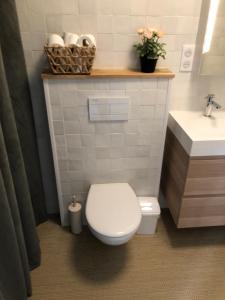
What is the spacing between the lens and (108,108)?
1.41 meters

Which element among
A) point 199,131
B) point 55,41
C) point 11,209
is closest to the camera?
point 11,209

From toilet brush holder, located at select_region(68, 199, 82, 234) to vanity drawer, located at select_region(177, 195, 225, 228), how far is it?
0.71 metres

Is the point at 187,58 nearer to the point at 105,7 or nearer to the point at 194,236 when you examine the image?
the point at 105,7

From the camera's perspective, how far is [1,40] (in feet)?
3.97

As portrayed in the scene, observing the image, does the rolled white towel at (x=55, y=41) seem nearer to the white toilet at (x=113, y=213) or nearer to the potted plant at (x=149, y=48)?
the potted plant at (x=149, y=48)

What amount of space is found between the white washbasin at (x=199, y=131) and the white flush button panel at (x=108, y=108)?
0.35 metres

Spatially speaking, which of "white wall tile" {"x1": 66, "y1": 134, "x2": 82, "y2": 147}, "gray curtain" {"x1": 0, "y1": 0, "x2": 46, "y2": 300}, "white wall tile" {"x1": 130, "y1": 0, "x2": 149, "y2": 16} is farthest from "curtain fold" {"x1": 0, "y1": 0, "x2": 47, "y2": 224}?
"white wall tile" {"x1": 130, "y1": 0, "x2": 149, "y2": 16}

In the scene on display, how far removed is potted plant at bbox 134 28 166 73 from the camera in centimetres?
128

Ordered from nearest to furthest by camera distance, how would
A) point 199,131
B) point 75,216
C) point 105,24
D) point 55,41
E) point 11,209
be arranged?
point 11,209 → point 55,41 → point 105,24 → point 199,131 → point 75,216

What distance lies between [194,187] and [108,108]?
2.33ft

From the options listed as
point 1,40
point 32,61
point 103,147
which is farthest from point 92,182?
point 1,40

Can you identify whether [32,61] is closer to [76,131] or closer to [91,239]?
[76,131]

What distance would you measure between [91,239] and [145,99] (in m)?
1.11

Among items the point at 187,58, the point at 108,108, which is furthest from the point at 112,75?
the point at 187,58
